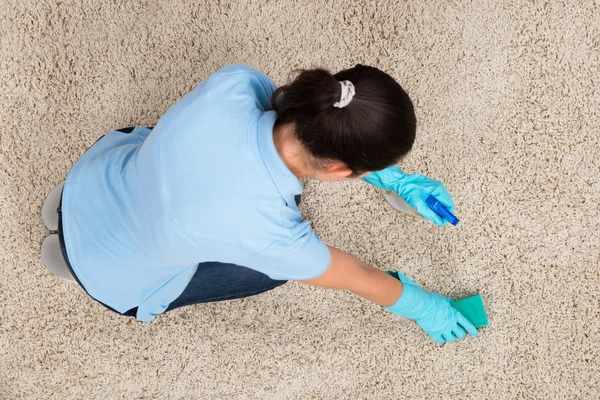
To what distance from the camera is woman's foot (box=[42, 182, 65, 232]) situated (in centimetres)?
92

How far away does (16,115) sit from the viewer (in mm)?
989

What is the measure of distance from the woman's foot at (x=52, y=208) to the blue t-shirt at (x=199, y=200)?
8.5 inches

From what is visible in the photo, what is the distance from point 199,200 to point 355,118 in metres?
0.20

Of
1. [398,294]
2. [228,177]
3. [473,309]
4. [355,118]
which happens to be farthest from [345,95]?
[473,309]

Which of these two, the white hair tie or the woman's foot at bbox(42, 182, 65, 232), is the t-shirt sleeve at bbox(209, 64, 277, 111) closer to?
the white hair tie

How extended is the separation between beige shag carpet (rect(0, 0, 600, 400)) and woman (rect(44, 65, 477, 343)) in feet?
0.78

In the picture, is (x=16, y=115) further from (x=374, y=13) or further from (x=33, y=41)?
(x=374, y=13)

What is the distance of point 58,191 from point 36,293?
0.23 m

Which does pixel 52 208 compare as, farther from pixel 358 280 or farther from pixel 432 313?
pixel 432 313

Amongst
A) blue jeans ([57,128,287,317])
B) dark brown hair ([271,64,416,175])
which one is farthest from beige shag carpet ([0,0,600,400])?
dark brown hair ([271,64,416,175])

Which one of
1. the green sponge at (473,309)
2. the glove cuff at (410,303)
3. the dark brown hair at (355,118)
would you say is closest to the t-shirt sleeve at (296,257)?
the dark brown hair at (355,118)

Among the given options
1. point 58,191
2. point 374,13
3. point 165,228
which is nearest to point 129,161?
point 165,228

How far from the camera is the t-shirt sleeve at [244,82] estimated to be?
631 mm

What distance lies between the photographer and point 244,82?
0.65m
